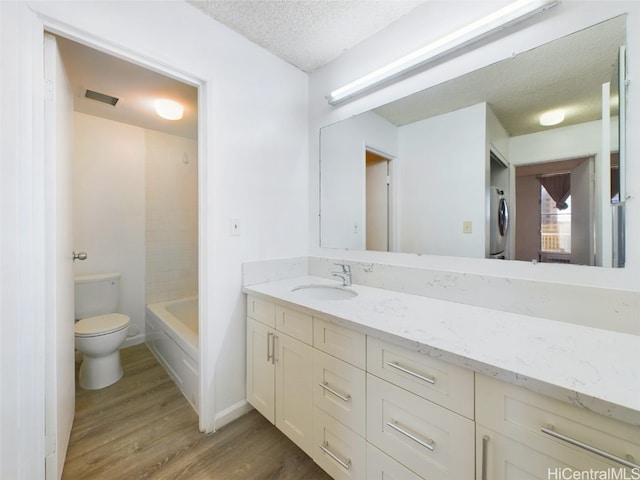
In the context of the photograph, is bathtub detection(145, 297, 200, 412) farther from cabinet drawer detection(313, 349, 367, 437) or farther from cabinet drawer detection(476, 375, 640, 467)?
cabinet drawer detection(476, 375, 640, 467)

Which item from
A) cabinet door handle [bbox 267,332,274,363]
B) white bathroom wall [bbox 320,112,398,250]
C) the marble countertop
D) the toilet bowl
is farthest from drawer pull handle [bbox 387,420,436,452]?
the toilet bowl

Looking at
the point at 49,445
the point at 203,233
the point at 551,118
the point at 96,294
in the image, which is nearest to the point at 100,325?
the point at 96,294

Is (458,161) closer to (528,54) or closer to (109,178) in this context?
(528,54)

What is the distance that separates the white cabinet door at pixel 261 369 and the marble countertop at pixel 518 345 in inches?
13.9

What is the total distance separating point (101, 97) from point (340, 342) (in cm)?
241

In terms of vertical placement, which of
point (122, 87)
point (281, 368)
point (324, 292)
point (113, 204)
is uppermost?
point (122, 87)

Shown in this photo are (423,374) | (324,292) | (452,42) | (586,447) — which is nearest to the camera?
(586,447)

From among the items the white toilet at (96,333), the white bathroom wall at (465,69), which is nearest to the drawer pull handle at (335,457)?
the white bathroom wall at (465,69)

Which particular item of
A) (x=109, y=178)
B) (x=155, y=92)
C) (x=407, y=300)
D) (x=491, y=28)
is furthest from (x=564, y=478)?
(x=109, y=178)

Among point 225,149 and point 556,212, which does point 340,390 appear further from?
point 225,149

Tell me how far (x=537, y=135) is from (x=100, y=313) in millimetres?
3234

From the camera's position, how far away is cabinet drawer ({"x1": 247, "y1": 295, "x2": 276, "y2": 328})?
1.44 m

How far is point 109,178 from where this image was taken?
252cm

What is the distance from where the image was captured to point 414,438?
870 millimetres
